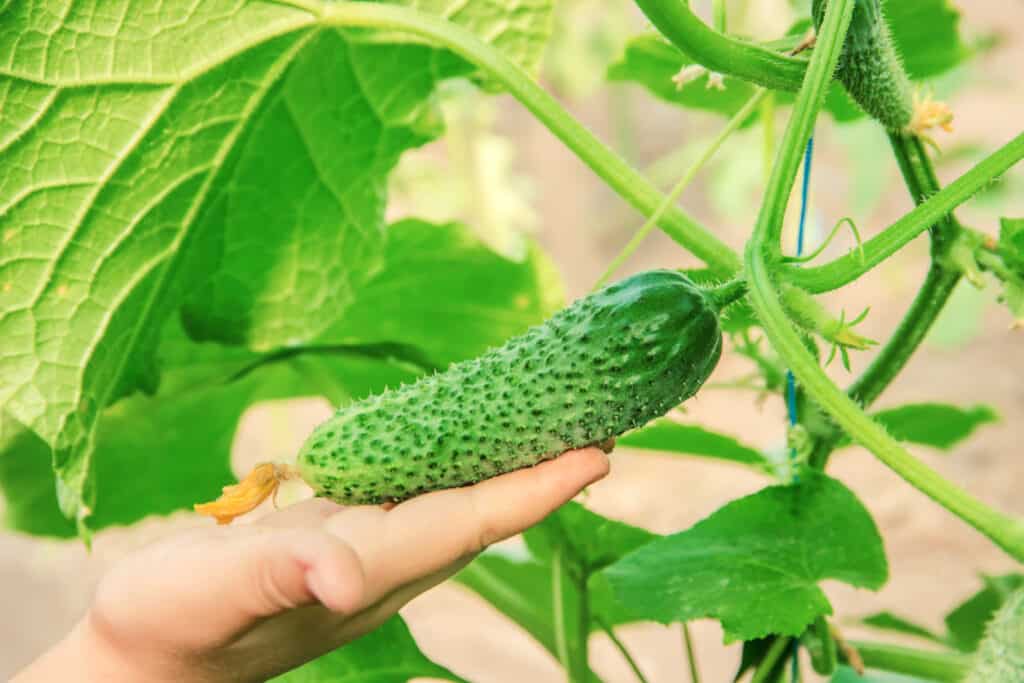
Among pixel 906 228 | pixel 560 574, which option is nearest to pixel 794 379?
pixel 906 228

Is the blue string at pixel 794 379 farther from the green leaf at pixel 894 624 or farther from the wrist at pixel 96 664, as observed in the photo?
the wrist at pixel 96 664

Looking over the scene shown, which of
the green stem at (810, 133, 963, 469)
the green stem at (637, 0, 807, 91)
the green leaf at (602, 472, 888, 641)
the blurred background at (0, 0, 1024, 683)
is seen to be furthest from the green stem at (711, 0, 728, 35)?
the blurred background at (0, 0, 1024, 683)

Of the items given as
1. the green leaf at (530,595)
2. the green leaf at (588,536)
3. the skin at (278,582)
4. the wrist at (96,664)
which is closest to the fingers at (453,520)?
the skin at (278,582)

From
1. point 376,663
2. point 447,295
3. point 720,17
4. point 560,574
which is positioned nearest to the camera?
point 720,17

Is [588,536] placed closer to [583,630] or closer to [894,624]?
[583,630]

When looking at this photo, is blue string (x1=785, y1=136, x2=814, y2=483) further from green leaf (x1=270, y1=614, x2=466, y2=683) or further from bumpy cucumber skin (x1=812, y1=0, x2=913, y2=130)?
green leaf (x1=270, y1=614, x2=466, y2=683)

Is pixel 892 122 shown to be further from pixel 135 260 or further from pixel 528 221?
pixel 528 221
